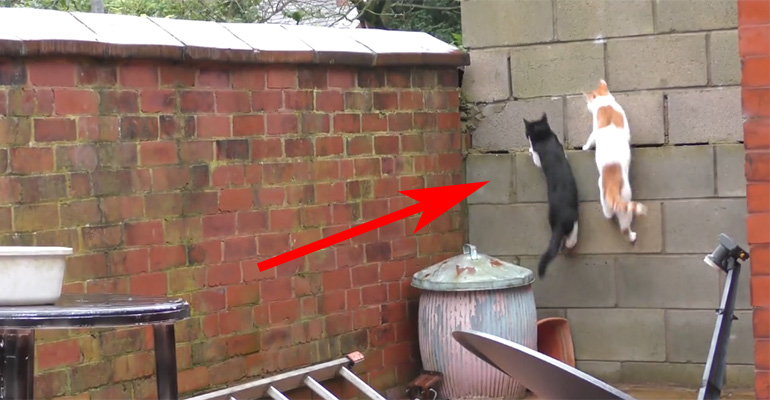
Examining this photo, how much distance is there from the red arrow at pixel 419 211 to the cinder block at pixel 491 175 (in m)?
0.04

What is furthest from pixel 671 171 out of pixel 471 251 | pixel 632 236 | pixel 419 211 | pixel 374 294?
pixel 374 294

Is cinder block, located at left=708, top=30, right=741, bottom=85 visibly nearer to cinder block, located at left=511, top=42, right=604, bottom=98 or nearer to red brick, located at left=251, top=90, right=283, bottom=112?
cinder block, located at left=511, top=42, right=604, bottom=98

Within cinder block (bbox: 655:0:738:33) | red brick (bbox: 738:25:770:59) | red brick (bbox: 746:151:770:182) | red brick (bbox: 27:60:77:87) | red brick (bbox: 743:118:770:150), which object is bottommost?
red brick (bbox: 746:151:770:182)

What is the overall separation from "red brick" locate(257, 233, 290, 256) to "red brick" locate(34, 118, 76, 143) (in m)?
1.23

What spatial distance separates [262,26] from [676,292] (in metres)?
2.78

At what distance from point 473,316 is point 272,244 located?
1.23m

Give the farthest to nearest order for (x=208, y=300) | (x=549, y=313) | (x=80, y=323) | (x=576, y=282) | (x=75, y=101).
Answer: (x=549, y=313) → (x=576, y=282) → (x=208, y=300) → (x=75, y=101) → (x=80, y=323)

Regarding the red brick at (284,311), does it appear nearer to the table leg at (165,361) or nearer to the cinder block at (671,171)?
the cinder block at (671,171)

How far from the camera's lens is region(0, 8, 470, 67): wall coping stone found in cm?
447

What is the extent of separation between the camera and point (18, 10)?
462 cm

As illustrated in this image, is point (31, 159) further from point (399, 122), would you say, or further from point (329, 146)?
point (399, 122)

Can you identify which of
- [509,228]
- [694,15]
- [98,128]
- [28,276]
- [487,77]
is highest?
[694,15]

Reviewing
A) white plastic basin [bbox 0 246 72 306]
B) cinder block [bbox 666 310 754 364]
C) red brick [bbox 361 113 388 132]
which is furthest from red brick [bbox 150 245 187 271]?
cinder block [bbox 666 310 754 364]

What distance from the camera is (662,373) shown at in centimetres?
638
